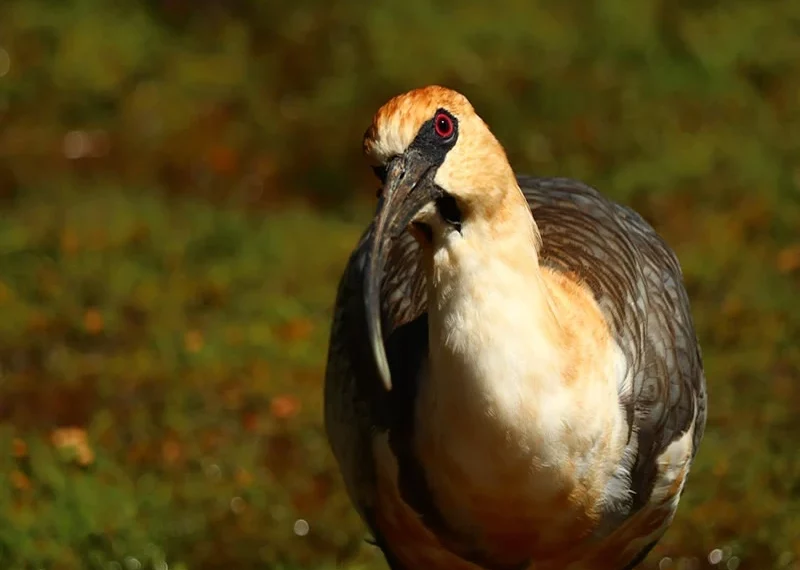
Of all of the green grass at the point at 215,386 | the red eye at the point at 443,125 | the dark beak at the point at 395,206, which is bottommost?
the green grass at the point at 215,386

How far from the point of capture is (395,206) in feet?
11.9

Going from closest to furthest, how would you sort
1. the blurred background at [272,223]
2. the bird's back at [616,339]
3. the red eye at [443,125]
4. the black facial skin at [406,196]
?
the black facial skin at [406,196], the red eye at [443,125], the bird's back at [616,339], the blurred background at [272,223]

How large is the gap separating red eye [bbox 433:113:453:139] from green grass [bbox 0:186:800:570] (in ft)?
7.77

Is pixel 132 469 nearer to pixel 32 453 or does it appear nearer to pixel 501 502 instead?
pixel 32 453

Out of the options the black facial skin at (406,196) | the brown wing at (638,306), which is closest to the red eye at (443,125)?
the black facial skin at (406,196)

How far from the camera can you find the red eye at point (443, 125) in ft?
12.2

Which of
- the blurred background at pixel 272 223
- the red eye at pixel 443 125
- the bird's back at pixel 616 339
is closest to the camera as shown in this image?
the red eye at pixel 443 125

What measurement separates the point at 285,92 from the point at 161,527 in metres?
4.78

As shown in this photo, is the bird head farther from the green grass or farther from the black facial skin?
the green grass

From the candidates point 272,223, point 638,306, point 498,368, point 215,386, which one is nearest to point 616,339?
point 638,306

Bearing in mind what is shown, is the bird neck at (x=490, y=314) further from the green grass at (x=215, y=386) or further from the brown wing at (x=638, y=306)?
the green grass at (x=215, y=386)

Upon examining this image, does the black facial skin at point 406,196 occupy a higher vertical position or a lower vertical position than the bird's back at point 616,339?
higher

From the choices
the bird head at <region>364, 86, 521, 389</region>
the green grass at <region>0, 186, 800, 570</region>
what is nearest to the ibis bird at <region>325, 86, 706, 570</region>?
the bird head at <region>364, 86, 521, 389</region>

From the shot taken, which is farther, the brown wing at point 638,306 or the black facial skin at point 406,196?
the brown wing at point 638,306
